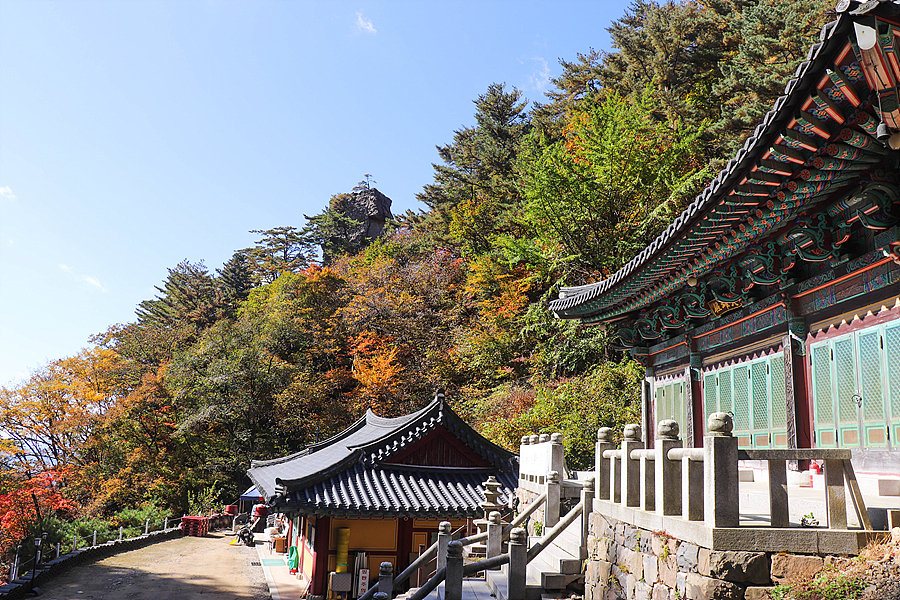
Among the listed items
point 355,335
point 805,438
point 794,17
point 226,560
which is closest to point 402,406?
point 355,335

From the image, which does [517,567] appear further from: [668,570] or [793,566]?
[793,566]

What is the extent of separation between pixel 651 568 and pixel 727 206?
3.71 metres

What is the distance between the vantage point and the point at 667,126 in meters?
25.0

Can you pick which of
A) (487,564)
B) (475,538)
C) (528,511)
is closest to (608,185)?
(528,511)

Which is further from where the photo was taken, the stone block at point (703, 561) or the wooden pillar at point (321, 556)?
the wooden pillar at point (321, 556)

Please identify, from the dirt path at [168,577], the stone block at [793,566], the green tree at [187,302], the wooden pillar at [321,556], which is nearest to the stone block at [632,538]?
the stone block at [793,566]

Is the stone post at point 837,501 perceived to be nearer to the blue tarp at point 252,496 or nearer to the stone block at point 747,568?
the stone block at point 747,568

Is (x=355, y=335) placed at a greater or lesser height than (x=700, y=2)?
lesser

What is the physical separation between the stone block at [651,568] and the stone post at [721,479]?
3.38 ft

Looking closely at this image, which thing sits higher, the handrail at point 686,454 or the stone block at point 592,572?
the handrail at point 686,454

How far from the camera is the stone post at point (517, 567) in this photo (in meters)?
8.36

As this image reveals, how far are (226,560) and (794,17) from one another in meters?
28.0

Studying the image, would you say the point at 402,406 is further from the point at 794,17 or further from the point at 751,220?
the point at 751,220

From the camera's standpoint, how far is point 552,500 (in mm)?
10812
